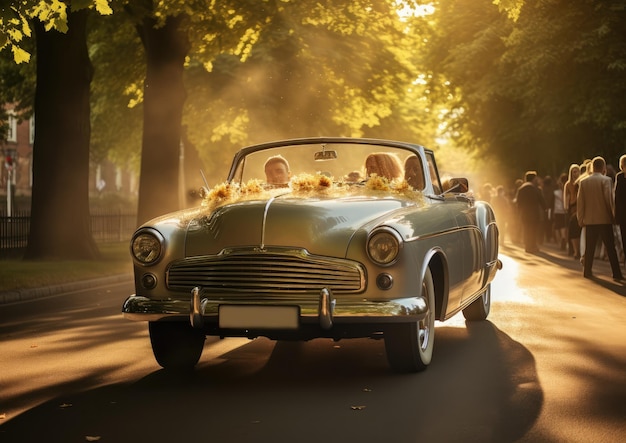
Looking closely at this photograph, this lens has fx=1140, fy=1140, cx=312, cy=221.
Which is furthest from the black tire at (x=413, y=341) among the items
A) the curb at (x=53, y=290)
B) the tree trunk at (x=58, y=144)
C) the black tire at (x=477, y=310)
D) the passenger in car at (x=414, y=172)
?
the tree trunk at (x=58, y=144)

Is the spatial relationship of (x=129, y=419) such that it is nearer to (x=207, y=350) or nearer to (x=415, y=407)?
(x=415, y=407)

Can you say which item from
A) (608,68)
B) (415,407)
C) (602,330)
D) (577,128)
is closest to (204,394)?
(415,407)

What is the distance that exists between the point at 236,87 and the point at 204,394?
31.1 meters

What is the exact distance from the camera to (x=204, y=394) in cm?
733

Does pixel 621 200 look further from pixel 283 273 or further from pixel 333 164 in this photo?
pixel 283 273

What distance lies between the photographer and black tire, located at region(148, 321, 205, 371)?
321 inches

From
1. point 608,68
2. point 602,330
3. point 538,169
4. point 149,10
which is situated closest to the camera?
point 602,330

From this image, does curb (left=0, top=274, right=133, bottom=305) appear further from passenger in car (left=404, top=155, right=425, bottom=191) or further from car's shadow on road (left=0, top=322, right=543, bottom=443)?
passenger in car (left=404, top=155, right=425, bottom=191)

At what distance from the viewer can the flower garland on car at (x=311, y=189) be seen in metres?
8.33

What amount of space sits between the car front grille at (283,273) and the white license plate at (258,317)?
5.9 inches

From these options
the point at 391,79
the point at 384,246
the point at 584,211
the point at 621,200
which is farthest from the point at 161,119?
the point at 384,246

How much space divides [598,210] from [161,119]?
10.2 metres

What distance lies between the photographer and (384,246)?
7.54 meters

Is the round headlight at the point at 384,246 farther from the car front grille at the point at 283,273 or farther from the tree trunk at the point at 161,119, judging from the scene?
the tree trunk at the point at 161,119
